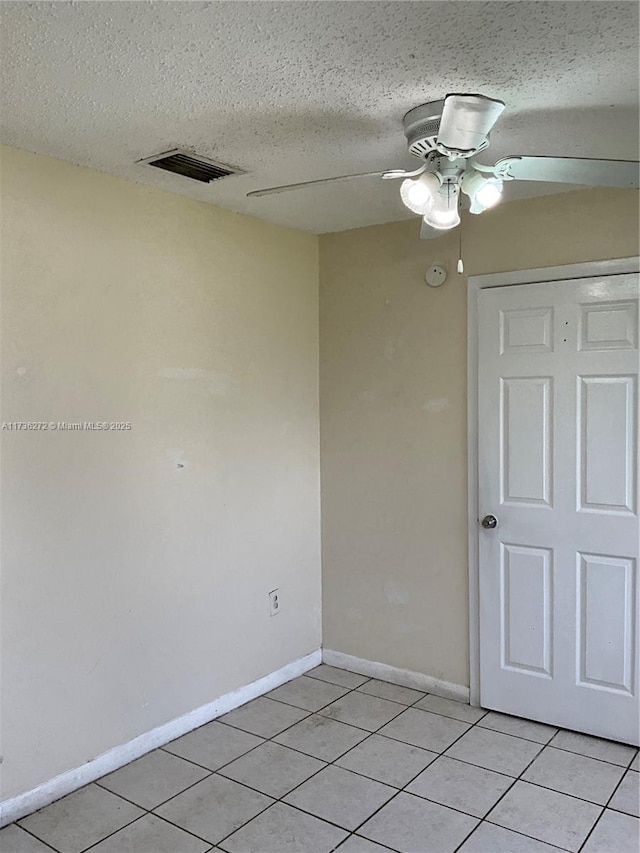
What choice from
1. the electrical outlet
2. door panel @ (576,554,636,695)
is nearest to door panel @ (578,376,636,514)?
door panel @ (576,554,636,695)

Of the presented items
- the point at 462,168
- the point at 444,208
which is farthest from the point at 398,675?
the point at 462,168

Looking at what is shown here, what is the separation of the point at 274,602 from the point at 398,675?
76 cm

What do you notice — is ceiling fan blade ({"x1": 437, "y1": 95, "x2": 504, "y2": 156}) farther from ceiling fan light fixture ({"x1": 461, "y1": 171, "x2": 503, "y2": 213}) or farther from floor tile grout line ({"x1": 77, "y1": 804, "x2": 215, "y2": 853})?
floor tile grout line ({"x1": 77, "y1": 804, "x2": 215, "y2": 853})

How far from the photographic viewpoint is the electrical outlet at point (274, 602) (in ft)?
11.6

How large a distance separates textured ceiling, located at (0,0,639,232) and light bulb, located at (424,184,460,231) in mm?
279

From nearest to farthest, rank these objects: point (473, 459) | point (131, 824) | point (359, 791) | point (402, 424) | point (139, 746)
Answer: point (131, 824)
point (359, 791)
point (139, 746)
point (473, 459)
point (402, 424)

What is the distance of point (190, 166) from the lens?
8.73ft

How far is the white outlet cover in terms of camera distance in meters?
3.36

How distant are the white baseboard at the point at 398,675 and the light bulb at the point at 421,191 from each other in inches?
92.9

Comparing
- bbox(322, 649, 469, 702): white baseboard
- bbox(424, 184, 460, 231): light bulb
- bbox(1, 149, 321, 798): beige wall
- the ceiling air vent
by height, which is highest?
the ceiling air vent

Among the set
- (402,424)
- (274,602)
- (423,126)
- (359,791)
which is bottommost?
(359,791)

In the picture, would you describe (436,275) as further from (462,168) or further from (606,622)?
(606,622)

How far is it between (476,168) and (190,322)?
4.90ft

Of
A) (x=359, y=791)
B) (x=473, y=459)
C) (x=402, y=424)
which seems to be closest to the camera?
(x=359, y=791)
